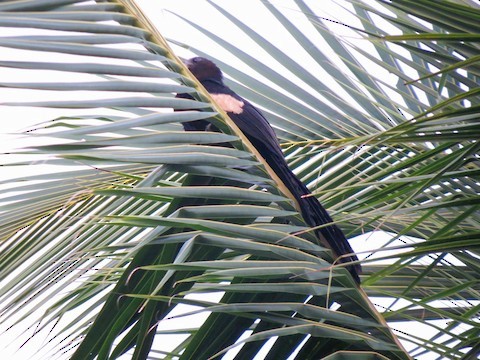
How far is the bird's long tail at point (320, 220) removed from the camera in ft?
2.91

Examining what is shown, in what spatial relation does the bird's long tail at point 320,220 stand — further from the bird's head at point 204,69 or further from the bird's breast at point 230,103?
the bird's head at point 204,69

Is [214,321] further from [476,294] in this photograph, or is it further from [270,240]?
[476,294]

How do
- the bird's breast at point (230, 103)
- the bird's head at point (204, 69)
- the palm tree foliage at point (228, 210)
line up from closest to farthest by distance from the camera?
the palm tree foliage at point (228, 210) → the bird's breast at point (230, 103) → the bird's head at point (204, 69)

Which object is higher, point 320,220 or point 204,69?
point 204,69

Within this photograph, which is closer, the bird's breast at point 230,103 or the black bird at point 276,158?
the black bird at point 276,158

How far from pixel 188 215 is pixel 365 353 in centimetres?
24

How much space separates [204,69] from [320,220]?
86cm

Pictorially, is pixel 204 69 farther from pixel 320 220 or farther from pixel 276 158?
pixel 320 220

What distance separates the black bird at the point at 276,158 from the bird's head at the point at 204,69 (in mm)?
10

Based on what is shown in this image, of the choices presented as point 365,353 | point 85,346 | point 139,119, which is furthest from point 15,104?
point 365,353

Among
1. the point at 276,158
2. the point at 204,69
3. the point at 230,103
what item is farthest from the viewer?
the point at 204,69

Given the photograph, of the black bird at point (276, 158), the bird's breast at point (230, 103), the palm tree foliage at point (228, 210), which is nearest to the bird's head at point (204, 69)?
the black bird at point (276, 158)

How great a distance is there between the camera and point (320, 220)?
93cm

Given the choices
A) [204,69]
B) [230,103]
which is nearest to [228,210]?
[230,103]
